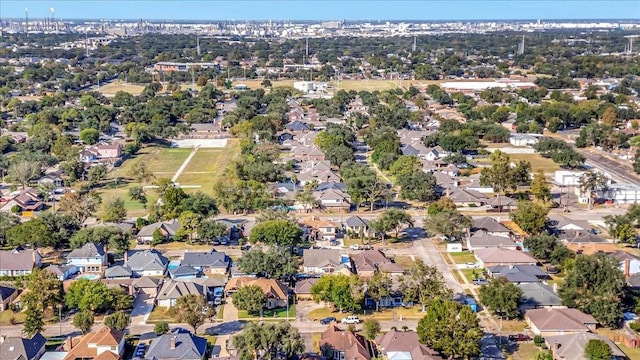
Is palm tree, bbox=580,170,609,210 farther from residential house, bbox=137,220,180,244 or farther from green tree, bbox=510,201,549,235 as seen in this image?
residential house, bbox=137,220,180,244

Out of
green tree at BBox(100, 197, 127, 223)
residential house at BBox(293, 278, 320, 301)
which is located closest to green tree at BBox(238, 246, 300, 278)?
residential house at BBox(293, 278, 320, 301)

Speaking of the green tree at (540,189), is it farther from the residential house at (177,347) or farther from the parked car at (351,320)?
the residential house at (177,347)

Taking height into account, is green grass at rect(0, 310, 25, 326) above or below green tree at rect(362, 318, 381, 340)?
below

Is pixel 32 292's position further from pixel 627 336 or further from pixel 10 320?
pixel 627 336

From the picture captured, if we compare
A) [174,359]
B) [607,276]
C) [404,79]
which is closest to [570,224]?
[607,276]

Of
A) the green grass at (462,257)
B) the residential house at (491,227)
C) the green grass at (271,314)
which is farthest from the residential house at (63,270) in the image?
the residential house at (491,227)

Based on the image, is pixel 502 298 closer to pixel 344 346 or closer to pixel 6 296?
pixel 344 346
